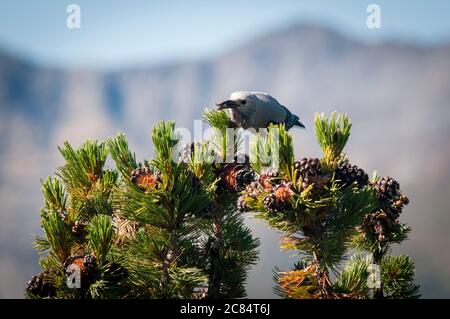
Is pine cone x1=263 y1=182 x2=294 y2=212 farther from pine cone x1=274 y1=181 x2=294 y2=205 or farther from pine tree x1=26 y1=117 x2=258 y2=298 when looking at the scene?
pine tree x1=26 y1=117 x2=258 y2=298

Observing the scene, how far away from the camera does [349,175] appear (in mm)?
2508

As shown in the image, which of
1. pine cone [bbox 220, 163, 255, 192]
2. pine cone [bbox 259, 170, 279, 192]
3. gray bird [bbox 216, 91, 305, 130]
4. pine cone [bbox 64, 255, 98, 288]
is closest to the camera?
pine cone [bbox 64, 255, 98, 288]

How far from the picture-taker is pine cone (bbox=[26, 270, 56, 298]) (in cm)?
235

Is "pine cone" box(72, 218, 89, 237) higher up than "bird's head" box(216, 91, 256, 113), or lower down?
lower down

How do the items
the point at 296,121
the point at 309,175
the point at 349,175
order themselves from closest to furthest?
the point at 309,175, the point at 349,175, the point at 296,121

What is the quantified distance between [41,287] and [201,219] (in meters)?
0.77

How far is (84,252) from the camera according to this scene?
2523mm

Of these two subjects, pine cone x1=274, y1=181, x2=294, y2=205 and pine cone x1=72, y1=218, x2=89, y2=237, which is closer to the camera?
pine cone x1=274, y1=181, x2=294, y2=205

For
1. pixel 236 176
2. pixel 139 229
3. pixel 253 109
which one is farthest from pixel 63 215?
pixel 253 109

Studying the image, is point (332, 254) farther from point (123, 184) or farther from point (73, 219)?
point (73, 219)

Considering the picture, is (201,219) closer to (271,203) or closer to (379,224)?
(271,203)

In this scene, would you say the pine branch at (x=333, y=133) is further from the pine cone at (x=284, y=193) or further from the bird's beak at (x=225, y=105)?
the bird's beak at (x=225, y=105)

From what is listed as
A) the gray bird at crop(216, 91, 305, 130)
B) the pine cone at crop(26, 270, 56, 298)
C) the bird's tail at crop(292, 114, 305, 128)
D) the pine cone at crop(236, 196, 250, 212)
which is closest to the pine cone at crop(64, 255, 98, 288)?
the pine cone at crop(26, 270, 56, 298)

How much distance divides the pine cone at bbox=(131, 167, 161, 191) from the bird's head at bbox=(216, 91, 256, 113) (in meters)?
1.04
